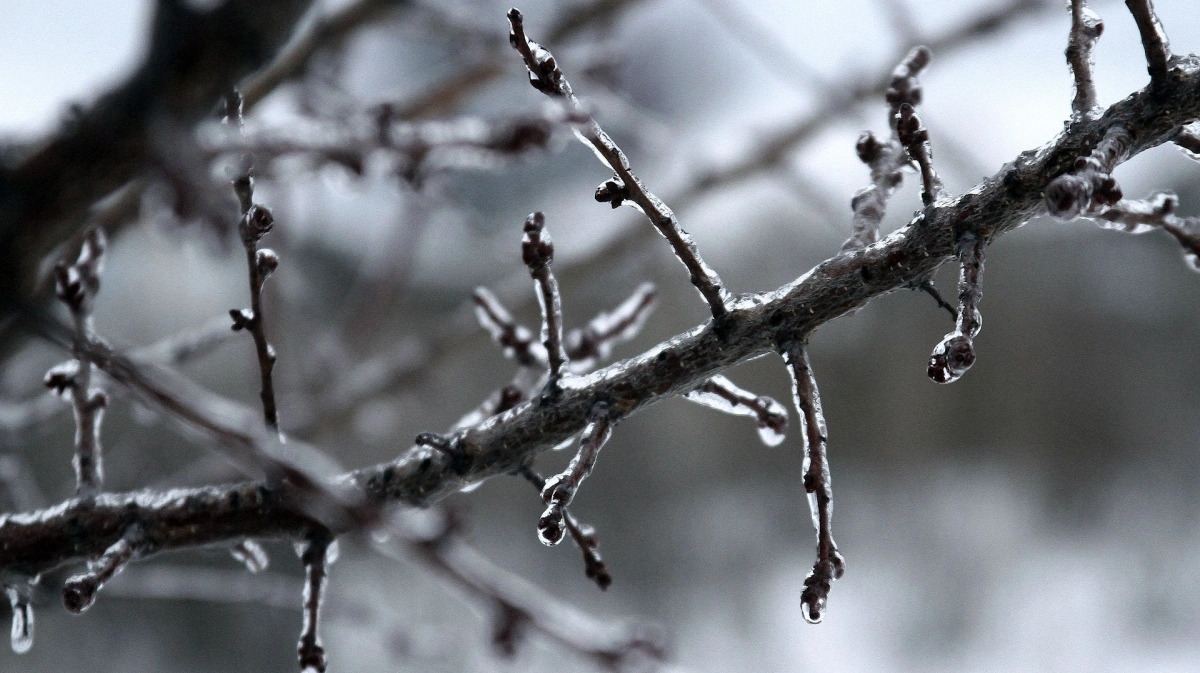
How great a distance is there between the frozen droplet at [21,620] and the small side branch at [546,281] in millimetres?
362


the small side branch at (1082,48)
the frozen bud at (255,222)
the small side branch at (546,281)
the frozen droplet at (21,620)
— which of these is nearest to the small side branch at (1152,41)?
the small side branch at (1082,48)

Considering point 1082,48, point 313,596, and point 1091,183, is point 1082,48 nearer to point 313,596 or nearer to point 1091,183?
point 1091,183

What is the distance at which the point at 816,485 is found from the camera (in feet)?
1.44

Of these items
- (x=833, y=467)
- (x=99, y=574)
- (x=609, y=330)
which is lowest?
(x=99, y=574)

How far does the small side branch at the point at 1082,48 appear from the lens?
442 millimetres

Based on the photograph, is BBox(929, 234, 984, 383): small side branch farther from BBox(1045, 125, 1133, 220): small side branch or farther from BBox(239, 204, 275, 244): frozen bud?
BBox(239, 204, 275, 244): frozen bud

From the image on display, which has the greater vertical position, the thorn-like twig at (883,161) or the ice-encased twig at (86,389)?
the thorn-like twig at (883,161)

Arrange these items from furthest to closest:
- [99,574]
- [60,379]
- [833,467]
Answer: [833,467]
[60,379]
[99,574]

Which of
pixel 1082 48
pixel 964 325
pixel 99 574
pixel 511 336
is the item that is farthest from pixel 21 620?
pixel 1082 48

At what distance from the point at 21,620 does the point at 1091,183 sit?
65 cm

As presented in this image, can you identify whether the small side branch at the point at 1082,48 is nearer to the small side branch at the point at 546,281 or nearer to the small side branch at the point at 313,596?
the small side branch at the point at 546,281

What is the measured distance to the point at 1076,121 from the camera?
43cm

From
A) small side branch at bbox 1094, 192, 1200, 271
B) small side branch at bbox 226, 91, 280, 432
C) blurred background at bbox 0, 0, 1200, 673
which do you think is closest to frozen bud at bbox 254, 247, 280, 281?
small side branch at bbox 226, 91, 280, 432

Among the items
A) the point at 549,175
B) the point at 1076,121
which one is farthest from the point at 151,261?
the point at 1076,121
